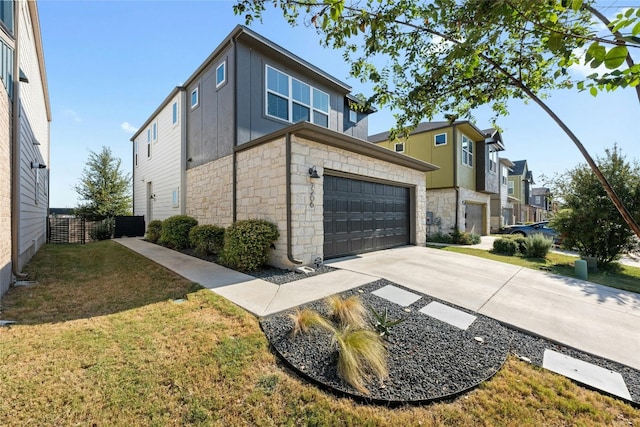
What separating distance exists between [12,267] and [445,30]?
8334 millimetres

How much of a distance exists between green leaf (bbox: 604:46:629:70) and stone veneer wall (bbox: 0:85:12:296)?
7405mm

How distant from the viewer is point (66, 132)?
15.0 m

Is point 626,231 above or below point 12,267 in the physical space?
above

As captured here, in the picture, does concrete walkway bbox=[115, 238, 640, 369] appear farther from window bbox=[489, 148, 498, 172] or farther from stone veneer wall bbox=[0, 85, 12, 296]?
window bbox=[489, 148, 498, 172]

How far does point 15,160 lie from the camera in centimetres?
516

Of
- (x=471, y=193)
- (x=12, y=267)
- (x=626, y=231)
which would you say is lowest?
(x=12, y=267)

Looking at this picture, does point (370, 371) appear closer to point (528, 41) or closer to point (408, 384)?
point (408, 384)

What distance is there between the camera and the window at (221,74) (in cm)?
854

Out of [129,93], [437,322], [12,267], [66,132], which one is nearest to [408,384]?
[437,322]

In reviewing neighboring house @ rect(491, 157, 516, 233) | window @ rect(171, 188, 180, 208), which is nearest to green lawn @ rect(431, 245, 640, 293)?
neighboring house @ rect(491, 157, 516, 233)

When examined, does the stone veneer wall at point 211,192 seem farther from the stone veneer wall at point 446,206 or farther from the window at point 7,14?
the stone veneer wall at point 446,206

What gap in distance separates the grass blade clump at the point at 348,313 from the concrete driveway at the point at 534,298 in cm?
183

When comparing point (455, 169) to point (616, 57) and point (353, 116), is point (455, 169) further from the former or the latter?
point (616, 57)

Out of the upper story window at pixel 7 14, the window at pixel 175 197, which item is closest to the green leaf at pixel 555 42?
the upper story window at pixel 7 14
